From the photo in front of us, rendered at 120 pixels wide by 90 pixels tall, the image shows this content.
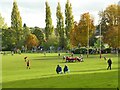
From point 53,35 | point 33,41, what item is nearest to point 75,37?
point 53,35

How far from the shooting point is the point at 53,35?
13325 centimetres

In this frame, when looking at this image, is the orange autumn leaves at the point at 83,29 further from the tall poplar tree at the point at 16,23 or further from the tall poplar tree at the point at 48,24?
the tall poplar tree at the point at 16,23

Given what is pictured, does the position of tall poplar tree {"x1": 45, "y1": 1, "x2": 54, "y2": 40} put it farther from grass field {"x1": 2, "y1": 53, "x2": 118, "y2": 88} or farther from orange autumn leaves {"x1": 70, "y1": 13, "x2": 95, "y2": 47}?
grass field {"x1": 2, "y1": 53, "x2": 118, "y2": 88}

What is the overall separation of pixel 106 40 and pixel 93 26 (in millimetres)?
10580

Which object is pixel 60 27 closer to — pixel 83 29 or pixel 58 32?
pixel 58 32

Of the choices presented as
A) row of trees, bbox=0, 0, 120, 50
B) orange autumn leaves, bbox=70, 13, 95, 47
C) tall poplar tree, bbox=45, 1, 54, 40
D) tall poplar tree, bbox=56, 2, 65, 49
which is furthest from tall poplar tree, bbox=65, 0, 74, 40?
orange autumn leaves, bbox=70, 13, 95, 47

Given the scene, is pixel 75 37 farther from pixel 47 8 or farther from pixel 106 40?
pixel 47 8

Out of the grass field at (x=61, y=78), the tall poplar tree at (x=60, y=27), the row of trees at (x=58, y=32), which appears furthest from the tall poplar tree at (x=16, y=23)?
the grass field at (x=61, y=78)

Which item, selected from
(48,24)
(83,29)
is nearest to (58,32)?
(48,24)

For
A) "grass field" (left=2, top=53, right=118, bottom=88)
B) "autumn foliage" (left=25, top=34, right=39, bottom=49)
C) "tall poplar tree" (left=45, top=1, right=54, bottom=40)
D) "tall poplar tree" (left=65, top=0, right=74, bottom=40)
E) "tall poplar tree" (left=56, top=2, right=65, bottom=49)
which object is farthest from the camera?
"autumn foliage" (left=25, top=34, right=39, bottom=49)

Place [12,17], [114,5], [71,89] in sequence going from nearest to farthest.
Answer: [71,89], [114,5], [12,17]

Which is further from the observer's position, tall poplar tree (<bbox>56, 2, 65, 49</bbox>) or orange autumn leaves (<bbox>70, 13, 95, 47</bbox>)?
tall poplar tree (<bbox>56, 2, 65, 49</bbox>)

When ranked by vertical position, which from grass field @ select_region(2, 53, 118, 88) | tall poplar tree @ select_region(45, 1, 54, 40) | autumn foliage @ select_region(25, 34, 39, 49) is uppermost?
tall poplar tree @ select_region(45, 1, 54, 40)

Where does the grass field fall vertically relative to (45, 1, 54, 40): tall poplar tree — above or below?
below
